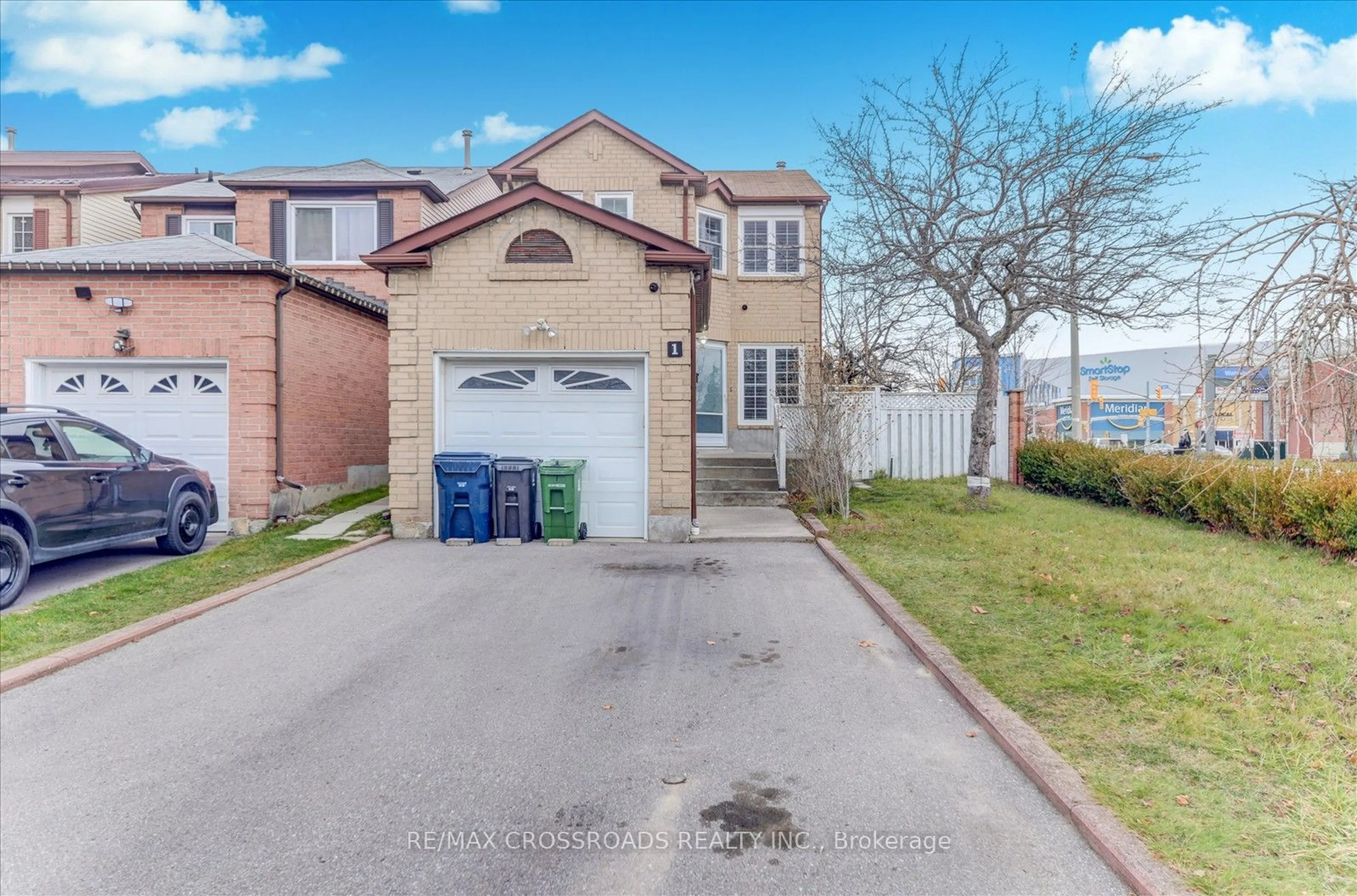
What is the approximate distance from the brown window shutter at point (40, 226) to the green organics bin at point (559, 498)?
→ 18.6 metres

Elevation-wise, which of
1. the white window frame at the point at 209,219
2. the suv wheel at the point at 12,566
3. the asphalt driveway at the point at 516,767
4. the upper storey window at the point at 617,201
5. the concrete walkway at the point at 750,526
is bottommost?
the asphalt driveway at the point at 516,767

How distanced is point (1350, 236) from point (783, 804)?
3.55m

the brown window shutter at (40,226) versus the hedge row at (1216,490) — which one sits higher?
the brown window shutter at (40,226)

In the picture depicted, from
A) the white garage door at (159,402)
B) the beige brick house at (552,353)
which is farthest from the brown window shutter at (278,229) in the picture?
the beige brick house at (552,353)

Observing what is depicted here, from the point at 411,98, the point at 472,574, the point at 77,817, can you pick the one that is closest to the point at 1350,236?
the point at 77,817

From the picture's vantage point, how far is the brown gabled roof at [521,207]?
9844mm

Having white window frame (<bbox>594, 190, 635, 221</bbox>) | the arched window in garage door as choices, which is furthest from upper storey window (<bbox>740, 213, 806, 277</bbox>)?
the arched window in garage door

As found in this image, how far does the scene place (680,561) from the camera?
8.73m

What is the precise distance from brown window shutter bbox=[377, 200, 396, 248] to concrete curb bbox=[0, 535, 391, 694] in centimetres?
1018

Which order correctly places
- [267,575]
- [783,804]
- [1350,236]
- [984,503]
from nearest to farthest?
[1350,236]
[783,804]
[267,575]
[984,503]

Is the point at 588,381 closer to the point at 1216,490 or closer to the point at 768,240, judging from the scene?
the point at 1216,490

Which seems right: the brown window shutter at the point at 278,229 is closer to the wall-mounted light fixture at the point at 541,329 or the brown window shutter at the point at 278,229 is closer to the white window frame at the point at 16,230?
the white window frame at the point at 16,230

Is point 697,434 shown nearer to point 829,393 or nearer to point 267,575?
point 829,393

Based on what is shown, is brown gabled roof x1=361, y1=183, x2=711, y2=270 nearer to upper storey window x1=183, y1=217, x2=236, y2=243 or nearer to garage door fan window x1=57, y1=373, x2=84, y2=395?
garage door fan window x1=57, y1=373, x2=84, y2=395
